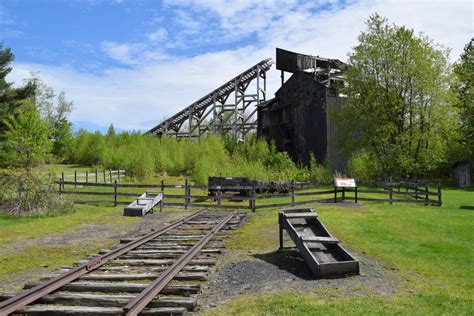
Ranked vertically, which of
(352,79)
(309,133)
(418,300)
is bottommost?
(418,300)

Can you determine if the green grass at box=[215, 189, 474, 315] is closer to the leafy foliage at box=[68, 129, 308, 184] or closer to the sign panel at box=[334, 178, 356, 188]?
the sign panel at box=[334, 178, 356, 188]

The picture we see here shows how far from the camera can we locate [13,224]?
14484 millimetres

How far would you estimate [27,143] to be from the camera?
20.8 metres

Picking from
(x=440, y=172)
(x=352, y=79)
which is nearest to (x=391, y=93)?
(x=352, y=79)

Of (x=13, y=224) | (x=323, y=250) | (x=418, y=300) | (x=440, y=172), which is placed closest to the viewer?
(x=418, y=300)

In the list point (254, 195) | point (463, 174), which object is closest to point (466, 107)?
point (463, 174)

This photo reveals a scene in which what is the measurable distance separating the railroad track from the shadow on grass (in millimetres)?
1166

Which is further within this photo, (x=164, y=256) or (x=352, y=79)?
(x=352, y=79)

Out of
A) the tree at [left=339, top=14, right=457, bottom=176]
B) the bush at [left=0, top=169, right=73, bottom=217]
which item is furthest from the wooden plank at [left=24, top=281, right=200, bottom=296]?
the tree at [left=339, top=14, right=457, bottom=176]

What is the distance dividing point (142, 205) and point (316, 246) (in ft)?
32.7

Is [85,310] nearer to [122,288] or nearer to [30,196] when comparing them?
[122,288]

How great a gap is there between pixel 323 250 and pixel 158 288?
3.58 metres

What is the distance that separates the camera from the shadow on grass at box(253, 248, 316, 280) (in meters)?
7.74

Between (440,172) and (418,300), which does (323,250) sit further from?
(440,172)
